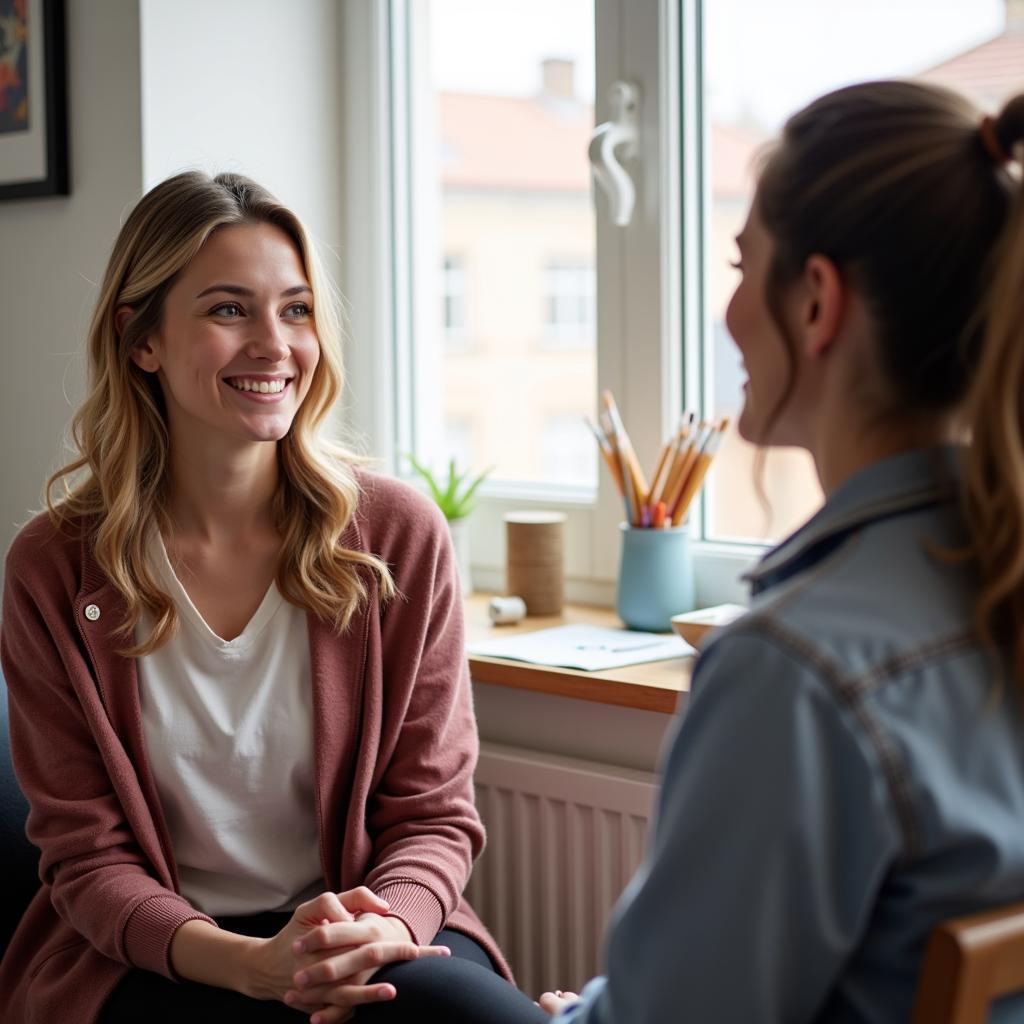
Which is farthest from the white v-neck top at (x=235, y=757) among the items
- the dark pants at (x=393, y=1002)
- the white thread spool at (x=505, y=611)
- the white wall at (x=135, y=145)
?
the white wall at (x=135, y=145)

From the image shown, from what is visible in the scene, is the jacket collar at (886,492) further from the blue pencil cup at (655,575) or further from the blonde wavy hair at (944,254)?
the blue pencil cup at (655,575)

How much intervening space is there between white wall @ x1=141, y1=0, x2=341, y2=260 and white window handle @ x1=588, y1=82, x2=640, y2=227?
569 millimetres

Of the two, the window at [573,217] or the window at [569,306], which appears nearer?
the window at [573,217]

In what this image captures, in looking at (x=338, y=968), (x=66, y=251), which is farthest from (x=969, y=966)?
(x=66, y=251)

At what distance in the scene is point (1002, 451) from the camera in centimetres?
76

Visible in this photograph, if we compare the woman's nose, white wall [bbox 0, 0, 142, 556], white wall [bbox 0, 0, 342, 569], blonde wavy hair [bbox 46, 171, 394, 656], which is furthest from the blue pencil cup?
white wall [bbox 0, 0, 142, 556]

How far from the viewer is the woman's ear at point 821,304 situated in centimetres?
81

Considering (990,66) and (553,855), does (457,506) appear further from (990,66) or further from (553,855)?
(990,66)

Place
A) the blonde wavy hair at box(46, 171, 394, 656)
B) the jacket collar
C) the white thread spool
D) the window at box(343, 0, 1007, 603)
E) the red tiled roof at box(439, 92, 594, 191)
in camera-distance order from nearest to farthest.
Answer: the jacket collar < the blonde wavy hair at box(46, 171, 394, 656) < the window at box(343, 0, 1007, 603) < the white thread spool < the red tiled roof at box(439, 92, 594, 191)

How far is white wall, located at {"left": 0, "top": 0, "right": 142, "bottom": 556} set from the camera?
2139mm

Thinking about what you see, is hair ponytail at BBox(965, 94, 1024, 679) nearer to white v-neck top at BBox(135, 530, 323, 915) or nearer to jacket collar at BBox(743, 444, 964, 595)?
jacket collar at BBox(743, 444, 964, 595)

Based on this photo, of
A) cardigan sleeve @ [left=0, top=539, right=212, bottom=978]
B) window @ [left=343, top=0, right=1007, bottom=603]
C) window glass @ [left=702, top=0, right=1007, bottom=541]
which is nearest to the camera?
cardigan sleeve @ [left=0, top=539, right=212, bottom=978]

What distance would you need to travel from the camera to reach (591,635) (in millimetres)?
1952

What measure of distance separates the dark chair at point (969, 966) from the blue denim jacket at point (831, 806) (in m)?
0.03
